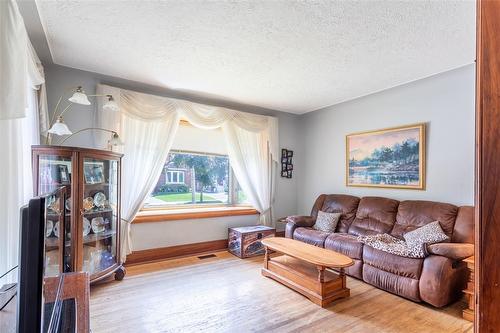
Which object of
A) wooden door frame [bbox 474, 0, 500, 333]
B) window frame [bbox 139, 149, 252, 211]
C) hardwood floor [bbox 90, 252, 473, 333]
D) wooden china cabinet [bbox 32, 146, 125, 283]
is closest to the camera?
wooden door frame [bbox 474, 0, 500, 333]

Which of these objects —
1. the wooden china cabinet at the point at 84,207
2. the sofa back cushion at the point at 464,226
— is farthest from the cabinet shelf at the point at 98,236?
the sofa back cushion at the point at 464,226

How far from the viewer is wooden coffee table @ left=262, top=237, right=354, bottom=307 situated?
246 centimetres

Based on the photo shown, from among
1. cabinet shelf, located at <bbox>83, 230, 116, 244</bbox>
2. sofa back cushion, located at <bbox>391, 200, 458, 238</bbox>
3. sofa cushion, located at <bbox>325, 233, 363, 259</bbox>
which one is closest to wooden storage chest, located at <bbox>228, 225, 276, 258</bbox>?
sofa cushion, located at <bbox>325, 233, 363, 259</bbox>

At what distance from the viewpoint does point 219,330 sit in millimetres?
2057

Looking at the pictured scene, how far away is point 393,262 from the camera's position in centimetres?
262

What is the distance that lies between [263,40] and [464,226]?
108 inches

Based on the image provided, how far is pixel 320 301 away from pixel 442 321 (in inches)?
39.1

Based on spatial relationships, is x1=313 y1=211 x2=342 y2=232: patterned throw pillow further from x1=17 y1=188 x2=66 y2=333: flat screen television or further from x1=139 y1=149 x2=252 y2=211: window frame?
x1=17 y1=188 x2=66 y2=333: flat screen television

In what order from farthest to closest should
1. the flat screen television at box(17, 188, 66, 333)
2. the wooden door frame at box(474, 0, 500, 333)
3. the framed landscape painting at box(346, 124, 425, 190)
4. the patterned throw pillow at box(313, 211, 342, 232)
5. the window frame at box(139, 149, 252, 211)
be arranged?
1. the window frame at box(139, 149, 252, 211)
2. the patterned throw pillow at box(313, 211, 342, 232)
3. the framed landscape painting at box(346, 124, 425, 190)
4. the flat screen television at box(17, 188, 66, 333)
5. the wooden door frame at box(474, 0, 500, 333)

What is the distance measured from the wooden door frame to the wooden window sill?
3552 millimetres

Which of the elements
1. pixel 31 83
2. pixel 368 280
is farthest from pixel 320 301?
pixel 31 83

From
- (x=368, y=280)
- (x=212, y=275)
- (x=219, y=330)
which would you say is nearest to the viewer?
(x=219, y=330)

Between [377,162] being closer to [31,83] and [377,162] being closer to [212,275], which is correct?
[212,275]

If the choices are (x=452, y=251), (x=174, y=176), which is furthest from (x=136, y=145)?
(x=452, y=251)
